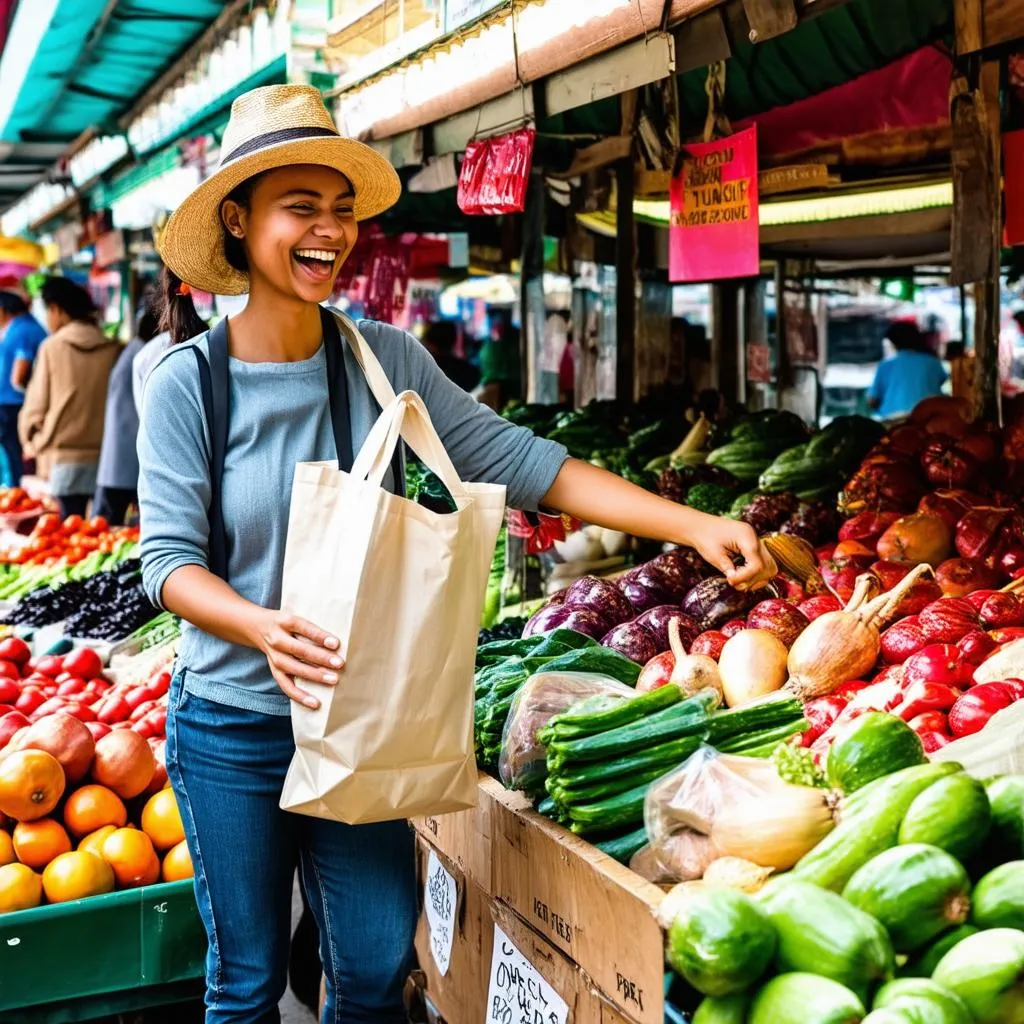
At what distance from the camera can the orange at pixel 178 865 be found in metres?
3.22

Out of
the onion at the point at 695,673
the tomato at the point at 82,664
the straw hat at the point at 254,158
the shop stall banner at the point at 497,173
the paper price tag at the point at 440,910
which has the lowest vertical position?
the paper price tag at the point at 440,910

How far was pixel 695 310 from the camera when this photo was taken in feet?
78.7

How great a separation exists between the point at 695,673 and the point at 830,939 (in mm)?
1329

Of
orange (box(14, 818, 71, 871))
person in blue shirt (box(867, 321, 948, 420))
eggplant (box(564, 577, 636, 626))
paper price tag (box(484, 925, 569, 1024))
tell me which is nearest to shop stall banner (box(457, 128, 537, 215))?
eggplant (box(564, 577, 636, 626))

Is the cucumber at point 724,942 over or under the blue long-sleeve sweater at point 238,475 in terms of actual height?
under

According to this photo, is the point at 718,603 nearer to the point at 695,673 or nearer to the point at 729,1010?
the point at 695,673

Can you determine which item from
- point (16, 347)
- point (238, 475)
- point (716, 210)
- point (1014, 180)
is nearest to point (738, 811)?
point (238, 475)

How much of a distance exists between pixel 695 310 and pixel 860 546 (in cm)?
2054

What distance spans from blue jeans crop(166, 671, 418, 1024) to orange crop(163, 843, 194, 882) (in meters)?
0.75

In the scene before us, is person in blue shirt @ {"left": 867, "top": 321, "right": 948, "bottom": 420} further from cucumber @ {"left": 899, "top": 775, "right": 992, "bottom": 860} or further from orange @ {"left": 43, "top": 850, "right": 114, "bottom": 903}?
cucumber @ {"left": 899, "top": 775, "right": 992, "bottom": 860}

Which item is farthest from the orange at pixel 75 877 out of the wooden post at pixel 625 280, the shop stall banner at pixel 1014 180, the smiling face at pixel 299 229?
the wooden post at pixel 625 280

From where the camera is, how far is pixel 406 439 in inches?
90.7

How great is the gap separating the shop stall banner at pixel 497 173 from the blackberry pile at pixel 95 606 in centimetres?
245

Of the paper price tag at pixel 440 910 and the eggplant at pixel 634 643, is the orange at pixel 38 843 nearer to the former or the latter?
the paper price tag at pixel 440 910
